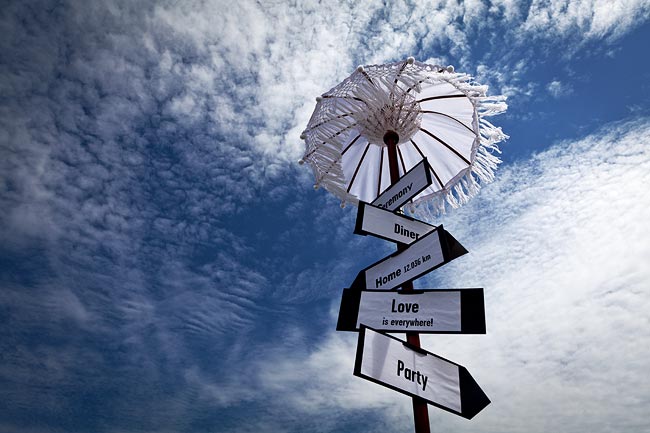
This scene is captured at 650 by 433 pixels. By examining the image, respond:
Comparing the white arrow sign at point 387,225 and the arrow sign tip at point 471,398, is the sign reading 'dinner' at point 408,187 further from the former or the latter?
the arrow sign tip at point 471,398

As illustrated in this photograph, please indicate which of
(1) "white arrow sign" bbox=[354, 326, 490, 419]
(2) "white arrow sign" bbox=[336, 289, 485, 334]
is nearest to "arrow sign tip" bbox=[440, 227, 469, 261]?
(2) "white arrow sign" bbox=[336, 289, 485, 334]

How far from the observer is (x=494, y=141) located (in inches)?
232

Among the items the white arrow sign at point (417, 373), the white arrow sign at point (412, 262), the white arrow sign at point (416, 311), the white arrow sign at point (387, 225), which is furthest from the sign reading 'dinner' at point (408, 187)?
the white arrow sign at point (417, 373)

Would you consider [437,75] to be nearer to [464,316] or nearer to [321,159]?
[321,159]

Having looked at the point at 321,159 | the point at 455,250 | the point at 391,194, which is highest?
the point at 321,159

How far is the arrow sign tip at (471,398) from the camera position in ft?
8.05

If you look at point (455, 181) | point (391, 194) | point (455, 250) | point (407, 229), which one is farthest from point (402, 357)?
point (455, 181)

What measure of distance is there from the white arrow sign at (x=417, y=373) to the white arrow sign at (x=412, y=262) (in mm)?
625

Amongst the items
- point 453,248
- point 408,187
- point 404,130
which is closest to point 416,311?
point 453,248

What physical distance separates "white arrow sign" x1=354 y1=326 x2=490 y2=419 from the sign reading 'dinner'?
136cm

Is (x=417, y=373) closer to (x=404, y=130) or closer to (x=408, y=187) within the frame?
(x=408, y=187)

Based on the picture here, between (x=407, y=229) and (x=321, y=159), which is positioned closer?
(x=407, y=229)

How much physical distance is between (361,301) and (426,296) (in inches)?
18.9

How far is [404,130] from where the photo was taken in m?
5.43
